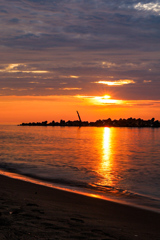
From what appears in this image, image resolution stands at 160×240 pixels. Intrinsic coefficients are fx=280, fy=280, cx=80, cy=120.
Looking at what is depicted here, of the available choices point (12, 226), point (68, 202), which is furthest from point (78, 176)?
point (12, 226)

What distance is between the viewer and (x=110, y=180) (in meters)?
17.9

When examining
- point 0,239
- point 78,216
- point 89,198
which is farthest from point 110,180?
point 0,239

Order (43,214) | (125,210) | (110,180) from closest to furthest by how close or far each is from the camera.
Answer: (43,214) → (125,210) → (110,180)

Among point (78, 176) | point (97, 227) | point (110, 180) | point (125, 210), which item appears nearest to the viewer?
point (97, 227)

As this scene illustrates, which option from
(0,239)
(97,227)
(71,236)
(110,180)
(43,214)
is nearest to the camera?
(0,239)

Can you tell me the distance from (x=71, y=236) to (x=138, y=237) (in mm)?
1674

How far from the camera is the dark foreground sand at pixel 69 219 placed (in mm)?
6668

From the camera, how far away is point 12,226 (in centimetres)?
688

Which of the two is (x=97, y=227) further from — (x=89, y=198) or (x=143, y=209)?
(x=89, y=198)

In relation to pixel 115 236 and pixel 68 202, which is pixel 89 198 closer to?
pixel 68 202

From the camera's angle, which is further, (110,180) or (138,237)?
(110,180)

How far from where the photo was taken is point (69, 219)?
26.1 feet

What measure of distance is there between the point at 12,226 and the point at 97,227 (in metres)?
2.19

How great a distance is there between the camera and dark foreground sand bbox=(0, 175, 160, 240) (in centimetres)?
667
